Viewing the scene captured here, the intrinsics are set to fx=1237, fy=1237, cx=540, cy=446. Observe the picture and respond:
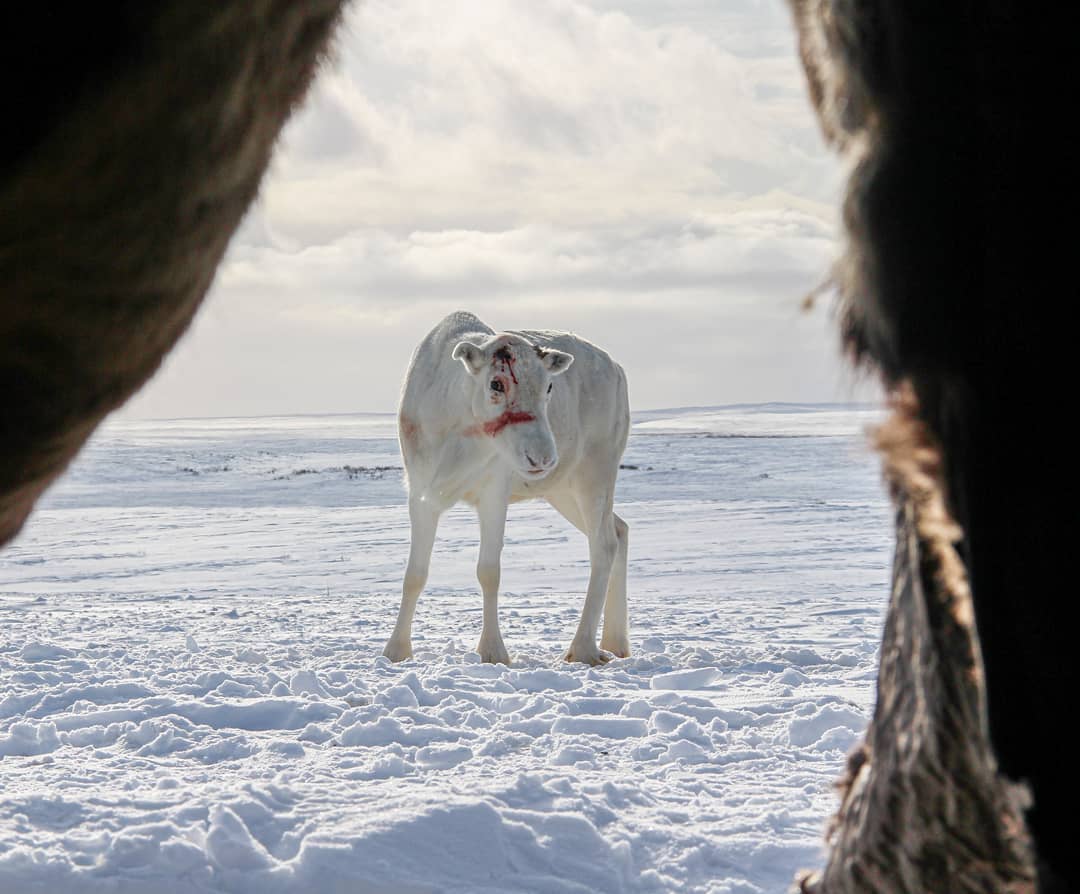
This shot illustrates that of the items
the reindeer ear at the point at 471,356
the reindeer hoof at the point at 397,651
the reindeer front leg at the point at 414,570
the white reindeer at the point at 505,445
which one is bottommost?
the reindeer hoof at the point at 397,651

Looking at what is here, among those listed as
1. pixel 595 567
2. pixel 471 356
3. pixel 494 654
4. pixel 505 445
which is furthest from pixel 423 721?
pixel 595 567

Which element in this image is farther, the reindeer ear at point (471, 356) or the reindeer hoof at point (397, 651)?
the reindeer hoof at point (397, 651)

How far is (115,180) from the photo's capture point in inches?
52.6

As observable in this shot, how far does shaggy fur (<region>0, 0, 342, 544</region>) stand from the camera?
1.24 metres

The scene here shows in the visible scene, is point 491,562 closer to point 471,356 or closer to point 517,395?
point 517,395

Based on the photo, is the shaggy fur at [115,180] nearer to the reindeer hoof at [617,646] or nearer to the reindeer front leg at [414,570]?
the reindeer front leg at [414,570]

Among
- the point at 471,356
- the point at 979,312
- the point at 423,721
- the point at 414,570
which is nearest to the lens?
the point at 979,312

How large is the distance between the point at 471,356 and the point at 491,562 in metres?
1.50

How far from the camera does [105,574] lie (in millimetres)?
13328

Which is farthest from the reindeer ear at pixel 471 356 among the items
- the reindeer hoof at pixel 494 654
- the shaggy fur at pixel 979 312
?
the shaggy fur at pixel 979 312

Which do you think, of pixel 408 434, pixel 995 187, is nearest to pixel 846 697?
pixel 408 434

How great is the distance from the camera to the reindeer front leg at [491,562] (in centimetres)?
817

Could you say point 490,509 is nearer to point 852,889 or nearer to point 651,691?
Answer: point 651,691

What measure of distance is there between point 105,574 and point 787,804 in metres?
10.3
